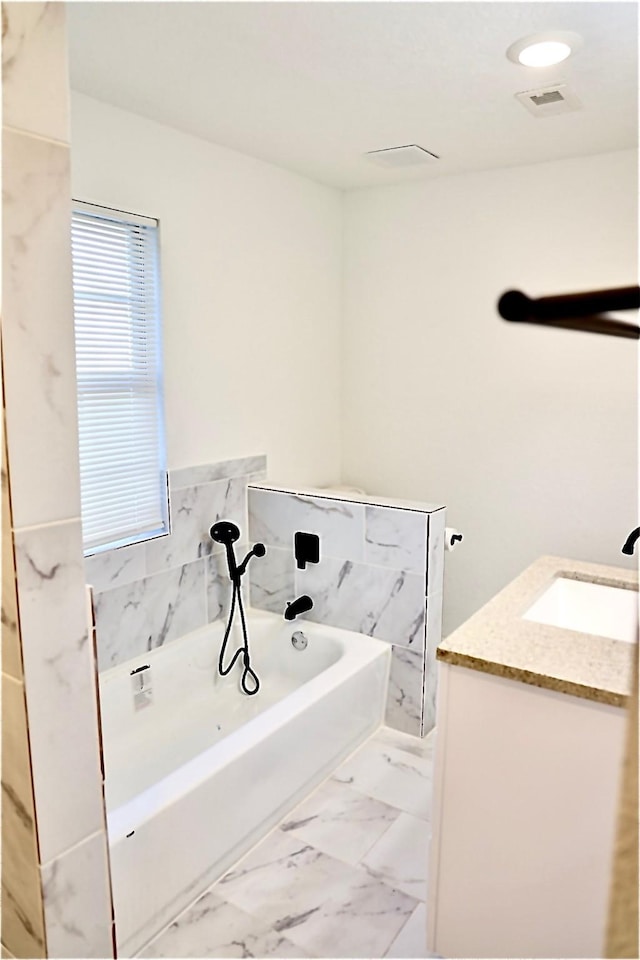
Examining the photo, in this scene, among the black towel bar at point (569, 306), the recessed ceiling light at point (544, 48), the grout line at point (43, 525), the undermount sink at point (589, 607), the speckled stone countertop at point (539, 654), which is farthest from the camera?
the undermount sink at point (589, 607)

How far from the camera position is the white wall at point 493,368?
10.1ft

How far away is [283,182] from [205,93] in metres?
1.01

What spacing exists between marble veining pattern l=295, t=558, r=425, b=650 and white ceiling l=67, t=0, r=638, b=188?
1800 mm

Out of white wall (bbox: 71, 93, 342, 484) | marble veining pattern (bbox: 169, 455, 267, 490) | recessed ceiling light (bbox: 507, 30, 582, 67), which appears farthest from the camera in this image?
marble veining pattern (bbox: 169, 455, 267, 490)

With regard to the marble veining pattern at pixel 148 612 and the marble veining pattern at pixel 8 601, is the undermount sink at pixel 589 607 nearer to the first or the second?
the marble veining pattern at pixel 8 601

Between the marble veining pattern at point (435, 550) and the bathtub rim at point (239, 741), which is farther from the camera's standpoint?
the marble veining pattern at point (435, 550)

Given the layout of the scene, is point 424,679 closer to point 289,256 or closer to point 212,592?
point 212,592

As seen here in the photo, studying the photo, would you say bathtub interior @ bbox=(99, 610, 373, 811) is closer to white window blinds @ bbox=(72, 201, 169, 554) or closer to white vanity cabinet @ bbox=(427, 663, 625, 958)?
white window blinds @ bbox=(72, 201, 169, 554)

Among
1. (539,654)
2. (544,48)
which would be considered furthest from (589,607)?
(544,48)

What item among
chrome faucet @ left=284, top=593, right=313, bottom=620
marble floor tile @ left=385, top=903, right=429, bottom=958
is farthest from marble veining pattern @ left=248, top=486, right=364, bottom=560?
marble floor tile @ left=385, top=903, right=429, bottom=958

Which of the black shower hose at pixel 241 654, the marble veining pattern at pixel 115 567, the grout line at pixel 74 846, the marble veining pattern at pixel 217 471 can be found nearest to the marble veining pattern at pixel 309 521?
the marble veining pattern at pixel 217 471

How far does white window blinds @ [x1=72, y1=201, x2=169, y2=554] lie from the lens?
249cm

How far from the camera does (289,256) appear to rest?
341cm

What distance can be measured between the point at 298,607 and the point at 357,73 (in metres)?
2.09
